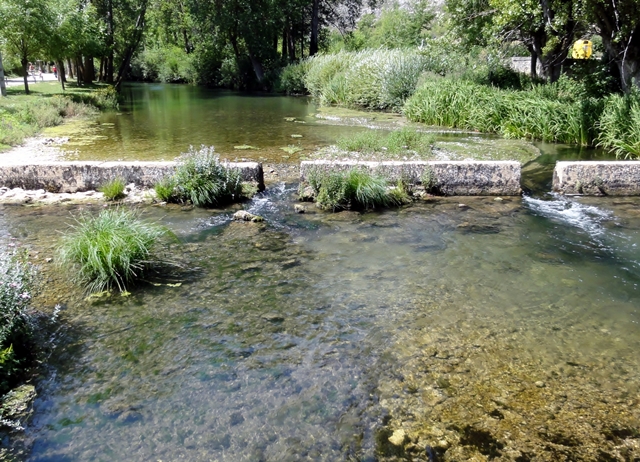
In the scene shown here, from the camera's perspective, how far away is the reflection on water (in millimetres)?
3461

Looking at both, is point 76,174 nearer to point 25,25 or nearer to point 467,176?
point 467,176

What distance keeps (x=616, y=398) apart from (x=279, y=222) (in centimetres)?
493

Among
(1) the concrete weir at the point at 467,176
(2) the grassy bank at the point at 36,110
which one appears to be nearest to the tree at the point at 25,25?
(2) the grassy bank at the point at 36,110

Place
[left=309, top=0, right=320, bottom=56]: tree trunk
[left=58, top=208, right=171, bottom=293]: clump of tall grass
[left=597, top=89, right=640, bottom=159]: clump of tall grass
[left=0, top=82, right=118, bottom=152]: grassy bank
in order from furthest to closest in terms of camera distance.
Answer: [left=309, top=0, right=320, bottom=56]: tree trunk
[left=0, top=82, right=118, bottom=152]: grassy bank
[left=597, top=89, right=640, bottom=159]: clump of tall grass
[left=58, top=208, right=171, bottom=293]: clump of tall grass

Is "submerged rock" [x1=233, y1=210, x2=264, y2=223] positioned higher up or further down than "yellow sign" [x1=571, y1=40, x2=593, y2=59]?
further down

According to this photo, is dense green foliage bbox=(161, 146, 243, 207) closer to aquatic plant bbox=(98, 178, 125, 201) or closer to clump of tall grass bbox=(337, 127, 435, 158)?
aquatic plant bbox=(98, 178, 125, 201)

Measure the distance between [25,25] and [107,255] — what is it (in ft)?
61.8

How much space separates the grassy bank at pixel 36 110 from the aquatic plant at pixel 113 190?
5025 mm

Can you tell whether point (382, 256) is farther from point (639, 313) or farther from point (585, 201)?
point (585, 201)

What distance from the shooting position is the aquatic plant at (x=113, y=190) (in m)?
8.25

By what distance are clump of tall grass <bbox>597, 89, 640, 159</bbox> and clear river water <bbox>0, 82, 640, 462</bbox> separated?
482 cm

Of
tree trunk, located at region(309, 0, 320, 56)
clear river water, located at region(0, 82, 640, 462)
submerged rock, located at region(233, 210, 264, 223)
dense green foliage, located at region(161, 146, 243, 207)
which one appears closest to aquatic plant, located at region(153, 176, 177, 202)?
dense green foliage, located at region(161, 146, 243, 207)

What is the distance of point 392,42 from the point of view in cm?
4241

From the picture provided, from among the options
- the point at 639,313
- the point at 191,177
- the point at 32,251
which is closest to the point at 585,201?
the point at 639,313
